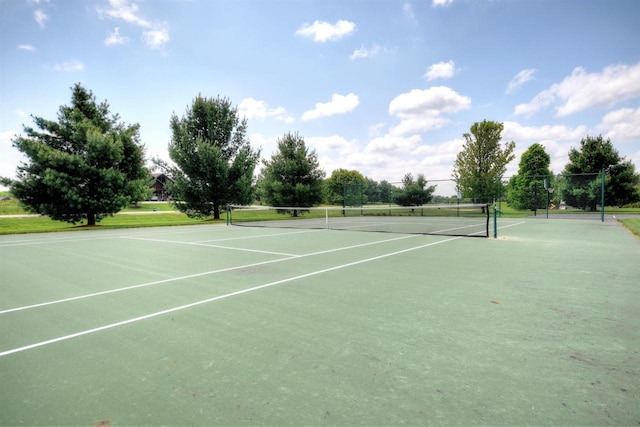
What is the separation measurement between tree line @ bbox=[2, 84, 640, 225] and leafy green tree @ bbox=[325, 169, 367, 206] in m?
0.15

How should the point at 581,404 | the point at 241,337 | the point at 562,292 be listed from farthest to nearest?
1. the point at 562,292
2. the point at 241,337
3. the point at 581,404

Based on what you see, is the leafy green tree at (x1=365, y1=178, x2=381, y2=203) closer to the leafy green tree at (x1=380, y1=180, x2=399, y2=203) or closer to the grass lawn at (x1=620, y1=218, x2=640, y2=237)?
the leafy green tree at (x1=380, y1=180, x2=399, y2=203)

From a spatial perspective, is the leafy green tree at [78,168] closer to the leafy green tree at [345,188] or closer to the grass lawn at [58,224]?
the grass lawn at [58,224]

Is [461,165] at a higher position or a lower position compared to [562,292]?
higher

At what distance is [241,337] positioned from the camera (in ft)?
10.2

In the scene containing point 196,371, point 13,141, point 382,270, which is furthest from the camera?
point 13,141

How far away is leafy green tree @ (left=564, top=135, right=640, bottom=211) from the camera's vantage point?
27.2 m

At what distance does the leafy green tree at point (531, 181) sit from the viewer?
26578mm

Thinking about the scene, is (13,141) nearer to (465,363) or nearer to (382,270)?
(382,270)

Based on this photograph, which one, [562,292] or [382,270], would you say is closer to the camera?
[562,292]

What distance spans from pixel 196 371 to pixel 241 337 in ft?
2.18

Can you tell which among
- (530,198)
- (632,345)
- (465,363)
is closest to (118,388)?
(465,363)

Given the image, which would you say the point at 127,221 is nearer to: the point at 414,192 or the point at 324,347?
the point at 414,192

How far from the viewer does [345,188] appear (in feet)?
99.0
